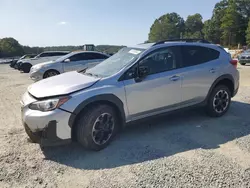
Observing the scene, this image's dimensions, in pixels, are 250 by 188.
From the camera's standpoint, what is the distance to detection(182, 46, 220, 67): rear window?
4754mm

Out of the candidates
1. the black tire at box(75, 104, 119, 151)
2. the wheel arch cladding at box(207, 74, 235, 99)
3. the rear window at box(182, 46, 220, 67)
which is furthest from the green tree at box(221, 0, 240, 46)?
the black tire at box(75, 104, 119, 151)

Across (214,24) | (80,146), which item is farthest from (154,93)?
(214,24)

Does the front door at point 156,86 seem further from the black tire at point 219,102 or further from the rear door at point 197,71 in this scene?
the black tire at point 219,102

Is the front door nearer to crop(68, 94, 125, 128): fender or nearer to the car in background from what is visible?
crop(68, 94, 125, 128): fender

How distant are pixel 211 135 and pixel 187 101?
77cm

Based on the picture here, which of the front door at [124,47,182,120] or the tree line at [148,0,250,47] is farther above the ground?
the tree line at [148,0,250,47]

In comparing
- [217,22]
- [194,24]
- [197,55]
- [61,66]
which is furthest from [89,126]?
[194,24]

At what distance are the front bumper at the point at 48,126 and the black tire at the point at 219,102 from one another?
3012 millimetres

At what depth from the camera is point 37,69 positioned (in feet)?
36.1

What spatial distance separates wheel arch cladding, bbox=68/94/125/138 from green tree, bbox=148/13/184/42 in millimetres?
87049

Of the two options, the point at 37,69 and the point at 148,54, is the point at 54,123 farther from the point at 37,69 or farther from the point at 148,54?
the point at 37,69

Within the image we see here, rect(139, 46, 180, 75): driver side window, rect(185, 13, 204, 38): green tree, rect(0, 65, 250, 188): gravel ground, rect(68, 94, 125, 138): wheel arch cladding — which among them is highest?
rect(185, 13, 204, 38): green tree

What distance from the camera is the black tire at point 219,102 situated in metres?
5.12

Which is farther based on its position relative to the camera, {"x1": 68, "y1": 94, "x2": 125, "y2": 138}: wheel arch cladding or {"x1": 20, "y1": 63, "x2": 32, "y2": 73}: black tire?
{"x1": 20, "y1": 63, "x2": 32, "y2": 73}: black tire
